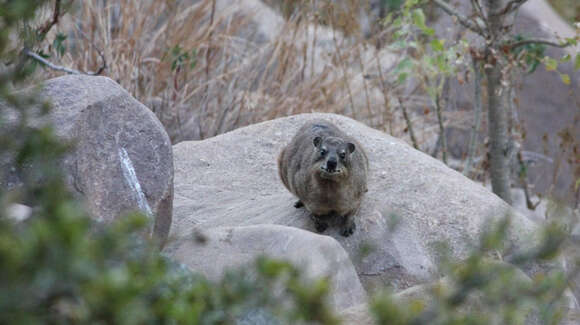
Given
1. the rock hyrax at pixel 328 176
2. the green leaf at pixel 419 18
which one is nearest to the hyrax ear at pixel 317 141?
the rock hyrax at pixel 328 176

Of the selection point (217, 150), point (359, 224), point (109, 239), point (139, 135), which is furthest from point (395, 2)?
point (109, 239)

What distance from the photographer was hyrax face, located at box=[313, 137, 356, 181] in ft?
15.3

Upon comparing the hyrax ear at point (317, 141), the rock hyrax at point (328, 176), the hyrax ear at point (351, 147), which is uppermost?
the hyrax ear at point (351, 147)

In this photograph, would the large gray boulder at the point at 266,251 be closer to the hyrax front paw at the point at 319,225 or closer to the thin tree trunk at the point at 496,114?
the hyrax front paw at the point at 319,225

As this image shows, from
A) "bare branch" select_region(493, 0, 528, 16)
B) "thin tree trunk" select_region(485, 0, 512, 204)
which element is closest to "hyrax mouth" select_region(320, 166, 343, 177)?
"thin tree trunk" select_region(485, 0, 512, 204)

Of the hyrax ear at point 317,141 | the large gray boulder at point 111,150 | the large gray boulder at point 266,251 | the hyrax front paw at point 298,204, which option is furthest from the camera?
the hyrax front paw at point 298,204

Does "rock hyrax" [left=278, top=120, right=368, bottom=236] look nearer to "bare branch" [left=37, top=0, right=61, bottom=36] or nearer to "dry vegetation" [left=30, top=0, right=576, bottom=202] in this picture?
"bare branch" [left=37, top=0, right=61, bottom=36]

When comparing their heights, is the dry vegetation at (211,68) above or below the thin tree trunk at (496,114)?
below

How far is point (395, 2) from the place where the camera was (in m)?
13.1

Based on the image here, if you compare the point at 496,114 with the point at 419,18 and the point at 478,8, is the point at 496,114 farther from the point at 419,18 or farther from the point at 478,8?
the point at 419,18

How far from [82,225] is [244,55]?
7969mm

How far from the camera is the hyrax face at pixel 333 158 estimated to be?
4.66 m

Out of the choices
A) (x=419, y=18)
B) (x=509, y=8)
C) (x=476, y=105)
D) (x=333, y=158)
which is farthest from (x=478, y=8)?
(x=333, y=158)

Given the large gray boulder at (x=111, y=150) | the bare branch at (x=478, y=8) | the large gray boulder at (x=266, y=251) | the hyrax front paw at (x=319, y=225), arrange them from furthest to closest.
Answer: the bare branch at (x=478, y=8), the hyrax front paw at (x=319, y=225), the large gray boulder at (x=111, y=150), the large gray boulder at (x=266, y=251)
